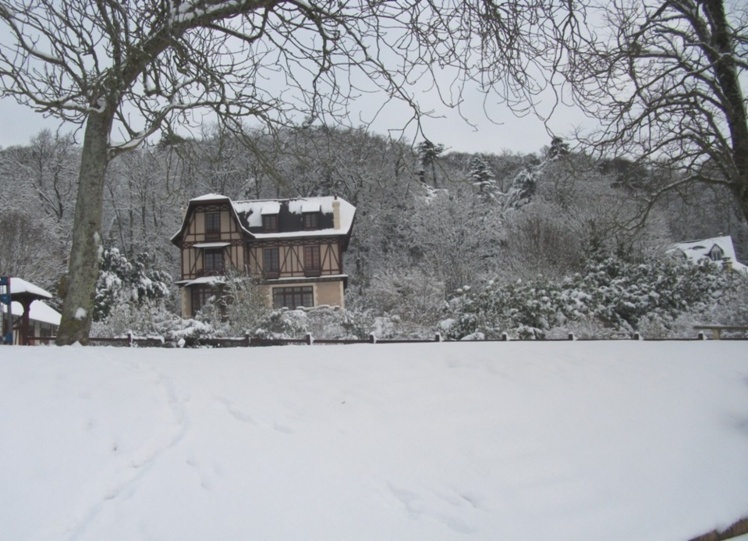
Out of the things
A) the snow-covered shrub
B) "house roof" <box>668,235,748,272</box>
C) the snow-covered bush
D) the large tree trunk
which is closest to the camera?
the large tree trunk

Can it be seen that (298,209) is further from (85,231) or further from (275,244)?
(85,231)

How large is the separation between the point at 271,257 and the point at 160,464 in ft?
90.4

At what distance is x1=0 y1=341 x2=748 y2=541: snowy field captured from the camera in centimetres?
300

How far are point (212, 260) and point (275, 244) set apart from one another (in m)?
3.52

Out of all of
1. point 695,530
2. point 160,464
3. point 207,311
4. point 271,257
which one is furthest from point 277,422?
point 271,257

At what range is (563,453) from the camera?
4430mm

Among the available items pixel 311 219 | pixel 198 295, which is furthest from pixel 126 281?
pixel 311 219

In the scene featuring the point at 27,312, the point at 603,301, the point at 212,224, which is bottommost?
the point at 603,301

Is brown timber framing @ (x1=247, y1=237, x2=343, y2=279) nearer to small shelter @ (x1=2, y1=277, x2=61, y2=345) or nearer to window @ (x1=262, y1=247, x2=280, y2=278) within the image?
window @ (x1=262, y1=247, x2=280, y2=278)

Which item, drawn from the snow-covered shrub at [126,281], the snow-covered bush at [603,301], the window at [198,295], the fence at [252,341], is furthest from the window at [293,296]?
the fence at [252,341]

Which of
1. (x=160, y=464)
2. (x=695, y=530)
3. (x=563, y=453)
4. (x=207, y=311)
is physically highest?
(x=207, y=311)

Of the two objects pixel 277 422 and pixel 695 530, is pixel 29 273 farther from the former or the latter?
pixel 695 530

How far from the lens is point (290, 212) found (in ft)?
99.6

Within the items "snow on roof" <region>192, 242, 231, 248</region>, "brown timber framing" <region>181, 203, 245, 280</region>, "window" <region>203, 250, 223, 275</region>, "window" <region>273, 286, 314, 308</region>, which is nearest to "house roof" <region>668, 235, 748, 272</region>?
"window" <region>273, 286, 314, 308</region>
